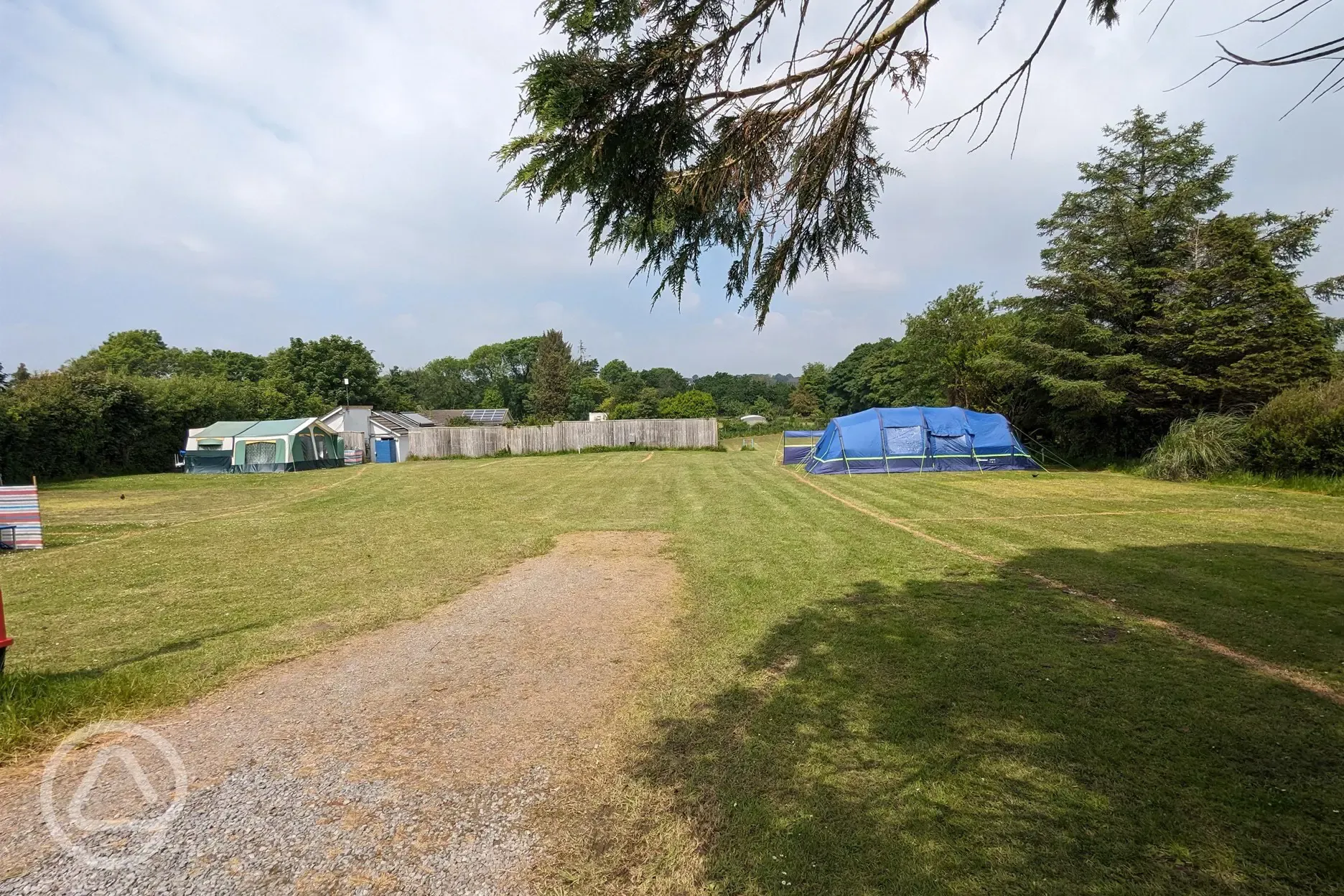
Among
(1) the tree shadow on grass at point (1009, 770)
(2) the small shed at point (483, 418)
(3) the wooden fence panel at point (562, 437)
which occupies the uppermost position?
(2) the small shed at point (483, 418)

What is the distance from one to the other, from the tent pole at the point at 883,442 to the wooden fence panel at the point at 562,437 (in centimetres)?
1683

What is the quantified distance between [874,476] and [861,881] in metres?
16.2

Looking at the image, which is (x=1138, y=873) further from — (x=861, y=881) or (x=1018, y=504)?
(x=1018, y=504)

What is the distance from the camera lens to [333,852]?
8.04 feet

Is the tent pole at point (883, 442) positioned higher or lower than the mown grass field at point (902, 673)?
higher

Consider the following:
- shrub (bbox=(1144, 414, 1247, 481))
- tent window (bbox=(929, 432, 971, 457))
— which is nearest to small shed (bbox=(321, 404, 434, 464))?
tent window (bbox=(929, 432, 971, 457))

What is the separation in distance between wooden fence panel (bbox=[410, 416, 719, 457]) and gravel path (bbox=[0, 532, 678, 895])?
2994 cm

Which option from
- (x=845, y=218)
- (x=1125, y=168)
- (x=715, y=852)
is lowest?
(x=715, y=852)

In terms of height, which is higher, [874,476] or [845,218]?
[845,218]

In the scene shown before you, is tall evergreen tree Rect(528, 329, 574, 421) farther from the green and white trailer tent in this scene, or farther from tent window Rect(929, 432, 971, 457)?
tent window Rect(929, 432, 971, 457)

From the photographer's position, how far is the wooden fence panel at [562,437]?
3488 centimetres

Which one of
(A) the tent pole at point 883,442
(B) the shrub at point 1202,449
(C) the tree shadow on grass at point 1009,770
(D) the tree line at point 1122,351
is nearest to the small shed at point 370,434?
(D) the tree line at point 1122,351

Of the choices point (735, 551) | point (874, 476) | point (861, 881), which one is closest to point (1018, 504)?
point (874, 476)

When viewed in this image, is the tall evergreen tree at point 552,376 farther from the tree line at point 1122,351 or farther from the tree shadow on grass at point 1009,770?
the tree shadow on grass at point 1009,770
